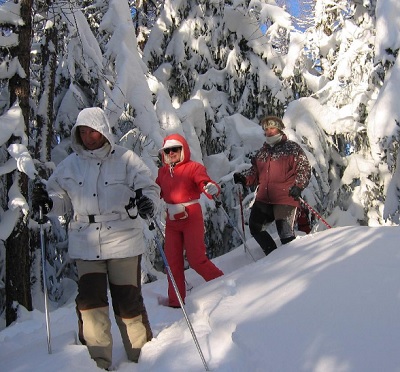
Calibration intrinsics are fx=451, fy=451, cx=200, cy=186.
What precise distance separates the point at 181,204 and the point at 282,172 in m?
1.50

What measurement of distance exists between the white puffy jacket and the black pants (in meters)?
2.71

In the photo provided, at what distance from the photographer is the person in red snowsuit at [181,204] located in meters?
4.93

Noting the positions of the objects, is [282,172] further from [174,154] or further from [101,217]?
[101,217]

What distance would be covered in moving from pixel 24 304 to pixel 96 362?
331cm

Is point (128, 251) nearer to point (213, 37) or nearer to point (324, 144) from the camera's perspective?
point (324, 144)

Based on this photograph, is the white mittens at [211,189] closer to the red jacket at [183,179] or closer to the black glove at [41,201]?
the red jacket at [183,179]

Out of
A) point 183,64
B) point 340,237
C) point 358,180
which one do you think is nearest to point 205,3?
point 183,64

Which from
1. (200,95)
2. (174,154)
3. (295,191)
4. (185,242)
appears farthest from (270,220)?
(200,95)

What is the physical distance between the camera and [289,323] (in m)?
2.98

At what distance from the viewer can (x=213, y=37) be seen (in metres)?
10.9

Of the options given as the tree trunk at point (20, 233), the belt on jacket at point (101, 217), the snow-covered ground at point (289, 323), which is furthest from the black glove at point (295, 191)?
the tree trunk at point (20, 233)


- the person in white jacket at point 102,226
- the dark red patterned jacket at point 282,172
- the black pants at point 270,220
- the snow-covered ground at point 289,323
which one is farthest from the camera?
the black pants at point 270,220

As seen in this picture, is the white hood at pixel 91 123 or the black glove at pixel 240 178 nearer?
the white hood at pixel 91 123

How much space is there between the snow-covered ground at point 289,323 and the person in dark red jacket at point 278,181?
1.03 meters
